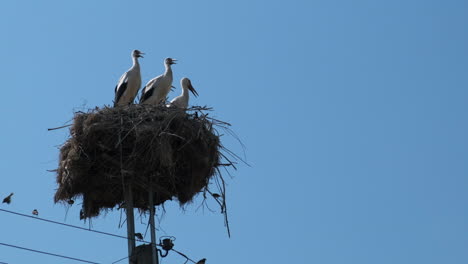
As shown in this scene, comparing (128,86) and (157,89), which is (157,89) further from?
(128,86)

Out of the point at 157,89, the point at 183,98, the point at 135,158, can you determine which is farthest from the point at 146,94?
the point at 135,158

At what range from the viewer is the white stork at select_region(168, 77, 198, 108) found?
1513cm

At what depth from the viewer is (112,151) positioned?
38.9 ft

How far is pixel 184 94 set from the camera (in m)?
15.5

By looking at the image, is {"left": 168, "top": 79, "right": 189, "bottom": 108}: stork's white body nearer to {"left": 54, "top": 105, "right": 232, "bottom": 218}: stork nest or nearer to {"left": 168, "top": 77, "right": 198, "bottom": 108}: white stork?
{"left": 168, "top": 77, "right": 198, "bottom": 108}: white stork

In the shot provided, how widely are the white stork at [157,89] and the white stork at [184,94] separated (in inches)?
7.9

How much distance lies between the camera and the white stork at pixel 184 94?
15127 millimetres

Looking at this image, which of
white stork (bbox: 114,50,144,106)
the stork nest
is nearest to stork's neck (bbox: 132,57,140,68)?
white stork (bbox: 114,50,144,106)

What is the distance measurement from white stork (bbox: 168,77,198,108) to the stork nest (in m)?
2.48

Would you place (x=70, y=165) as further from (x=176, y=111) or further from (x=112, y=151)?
(x=176, y=111)

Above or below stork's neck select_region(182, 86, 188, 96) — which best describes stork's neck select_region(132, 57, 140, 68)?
above

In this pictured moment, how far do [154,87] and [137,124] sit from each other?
135 inches

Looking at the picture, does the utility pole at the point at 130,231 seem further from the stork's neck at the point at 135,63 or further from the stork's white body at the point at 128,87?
the stork's neck at the point at 135,63

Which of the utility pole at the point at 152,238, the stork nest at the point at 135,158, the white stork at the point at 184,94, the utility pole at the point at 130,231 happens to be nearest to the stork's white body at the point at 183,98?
the white stork at the point at 184,94
